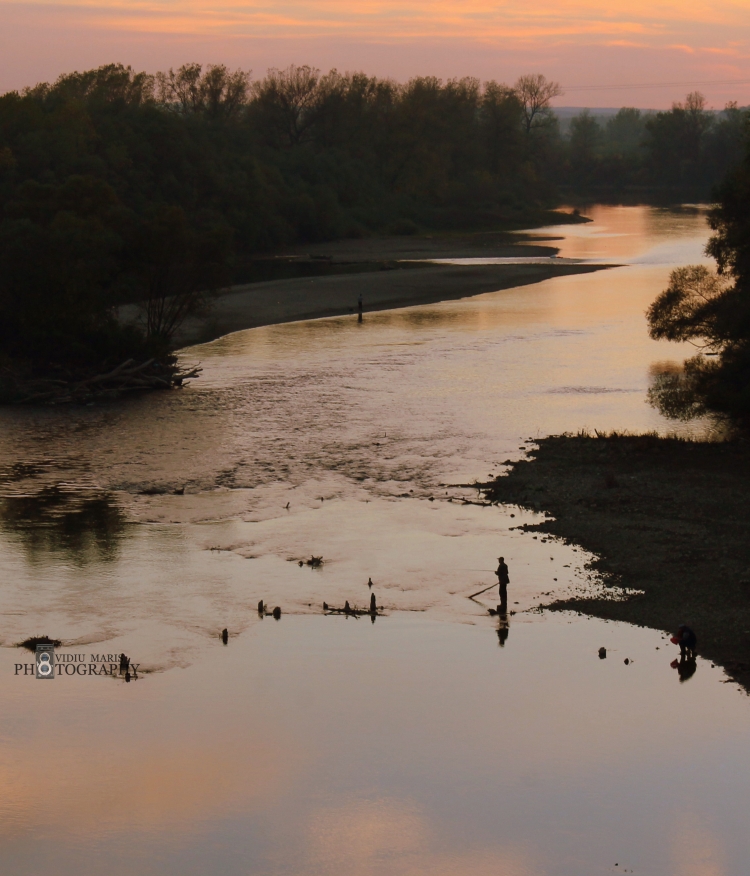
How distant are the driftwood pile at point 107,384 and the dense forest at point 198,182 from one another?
1206 millimetres

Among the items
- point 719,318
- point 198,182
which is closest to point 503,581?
point 719,318

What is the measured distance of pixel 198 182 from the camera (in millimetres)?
112125

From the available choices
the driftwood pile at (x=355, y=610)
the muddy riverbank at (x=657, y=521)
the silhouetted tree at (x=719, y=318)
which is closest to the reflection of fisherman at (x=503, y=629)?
the muddy riverbank at (x=657, y=521)

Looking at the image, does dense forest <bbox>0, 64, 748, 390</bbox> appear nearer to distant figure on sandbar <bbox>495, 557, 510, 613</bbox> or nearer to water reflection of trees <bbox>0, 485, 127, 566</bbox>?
water reflection of trees <bbox>0, 485, 127, 566</bbox>

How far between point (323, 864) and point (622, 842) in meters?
4.99

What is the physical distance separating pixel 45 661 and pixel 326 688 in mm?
6224

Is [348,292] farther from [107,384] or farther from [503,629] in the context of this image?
[503,629]

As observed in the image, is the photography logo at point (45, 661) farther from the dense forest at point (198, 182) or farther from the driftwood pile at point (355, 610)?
the dense forest at point (198, 182)

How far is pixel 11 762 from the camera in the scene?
20594mm

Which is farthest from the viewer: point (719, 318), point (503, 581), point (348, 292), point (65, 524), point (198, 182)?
point (198, 182)

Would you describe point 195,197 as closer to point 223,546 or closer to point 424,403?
point 424,403

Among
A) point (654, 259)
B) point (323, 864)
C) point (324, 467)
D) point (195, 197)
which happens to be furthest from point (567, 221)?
point (323, 864)

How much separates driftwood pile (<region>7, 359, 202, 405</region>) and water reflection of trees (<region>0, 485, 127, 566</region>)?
49.7ft

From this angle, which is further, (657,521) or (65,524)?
(65,524)
